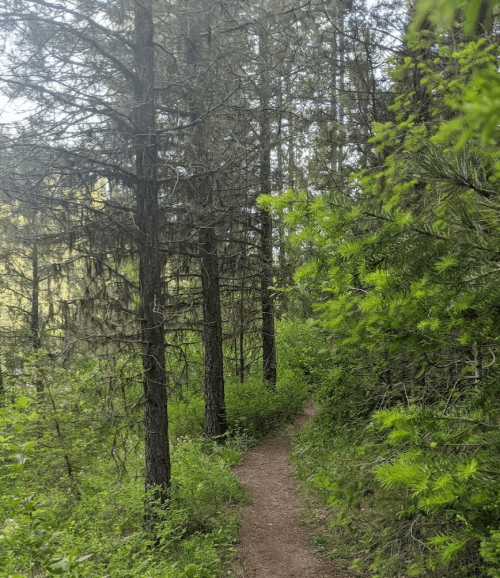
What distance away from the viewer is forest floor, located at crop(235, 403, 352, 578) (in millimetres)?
5864

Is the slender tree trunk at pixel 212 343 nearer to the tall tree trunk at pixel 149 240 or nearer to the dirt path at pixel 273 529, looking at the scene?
the dirt path at pixel 273 529

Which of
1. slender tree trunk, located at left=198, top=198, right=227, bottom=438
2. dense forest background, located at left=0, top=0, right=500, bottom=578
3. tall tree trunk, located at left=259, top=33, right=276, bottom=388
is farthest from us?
tall tree trunk, located at left=259, top=33, right=276, bottom=388

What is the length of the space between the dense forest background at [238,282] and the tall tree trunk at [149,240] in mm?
35

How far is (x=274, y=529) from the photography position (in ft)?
22.8

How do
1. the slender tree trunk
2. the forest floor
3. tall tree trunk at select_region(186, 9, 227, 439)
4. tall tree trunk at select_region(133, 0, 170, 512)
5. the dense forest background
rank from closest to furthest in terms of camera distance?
the dense forest background < the forest floor < tall tree trunk at select_region(133, 0, 170, 512) < tall tree trunk at select_region(186, 9, 227, 439) < the slender tree trunk

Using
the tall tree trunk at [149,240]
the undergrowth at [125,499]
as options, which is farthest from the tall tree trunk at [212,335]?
the tall tree trunk at [149,240]

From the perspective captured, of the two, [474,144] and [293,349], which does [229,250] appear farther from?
[474,144]

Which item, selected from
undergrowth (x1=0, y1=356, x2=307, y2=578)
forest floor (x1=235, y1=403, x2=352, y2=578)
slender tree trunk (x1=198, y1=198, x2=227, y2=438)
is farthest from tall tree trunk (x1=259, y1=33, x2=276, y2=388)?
forest floor (x1=235, y1=403, x2=352, y2=578)

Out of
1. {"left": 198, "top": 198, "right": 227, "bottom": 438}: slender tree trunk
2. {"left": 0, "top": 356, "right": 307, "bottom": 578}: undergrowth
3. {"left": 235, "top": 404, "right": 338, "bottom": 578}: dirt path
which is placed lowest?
{"left": 235, "top": 404, "right": 338, "bottom": 578}: dirt path

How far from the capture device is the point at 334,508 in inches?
273

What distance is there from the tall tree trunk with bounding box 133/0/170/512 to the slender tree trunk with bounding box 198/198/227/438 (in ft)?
10.8

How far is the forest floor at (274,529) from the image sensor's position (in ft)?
19.2

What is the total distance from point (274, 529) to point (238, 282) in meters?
7.09

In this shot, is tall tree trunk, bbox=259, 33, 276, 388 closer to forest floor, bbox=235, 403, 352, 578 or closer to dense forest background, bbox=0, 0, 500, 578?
dense forest background, bbox=0, 0, 500, 578
